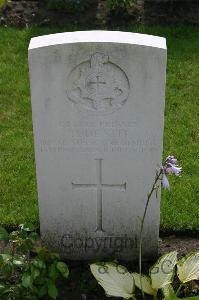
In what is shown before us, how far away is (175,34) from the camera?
7758 millimetres

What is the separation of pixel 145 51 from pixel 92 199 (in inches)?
44.5

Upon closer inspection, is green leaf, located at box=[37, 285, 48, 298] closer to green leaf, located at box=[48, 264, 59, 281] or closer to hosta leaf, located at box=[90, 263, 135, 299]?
green leaf, located at box=[48, 264, 59, 281]

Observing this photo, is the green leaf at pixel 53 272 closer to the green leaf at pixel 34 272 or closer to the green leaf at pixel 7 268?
the green leaf at pixel 34 272

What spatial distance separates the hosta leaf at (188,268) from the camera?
403 centimetres

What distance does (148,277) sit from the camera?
4.09 metres

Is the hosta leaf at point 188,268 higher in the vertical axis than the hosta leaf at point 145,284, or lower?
higher

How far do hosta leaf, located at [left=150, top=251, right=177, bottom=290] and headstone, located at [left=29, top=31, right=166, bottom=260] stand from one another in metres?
0.35

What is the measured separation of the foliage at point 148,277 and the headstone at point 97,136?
0.39m

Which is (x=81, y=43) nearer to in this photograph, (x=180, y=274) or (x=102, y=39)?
(x=102, y=39)

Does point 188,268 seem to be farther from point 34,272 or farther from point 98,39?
point 98,39

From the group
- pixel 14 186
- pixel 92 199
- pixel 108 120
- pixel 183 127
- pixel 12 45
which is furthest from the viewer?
pixel 12 45

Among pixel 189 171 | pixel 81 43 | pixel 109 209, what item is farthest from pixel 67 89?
pixel 189 171

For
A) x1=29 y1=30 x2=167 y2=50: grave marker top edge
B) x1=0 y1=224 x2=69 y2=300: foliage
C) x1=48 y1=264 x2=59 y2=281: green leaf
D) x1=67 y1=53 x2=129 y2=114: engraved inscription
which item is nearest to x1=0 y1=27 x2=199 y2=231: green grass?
x1=0 y1=224 x2=69 y2=300: foliage

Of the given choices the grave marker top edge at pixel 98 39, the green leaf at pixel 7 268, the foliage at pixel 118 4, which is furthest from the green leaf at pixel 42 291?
the foliage at pixel 118 4
